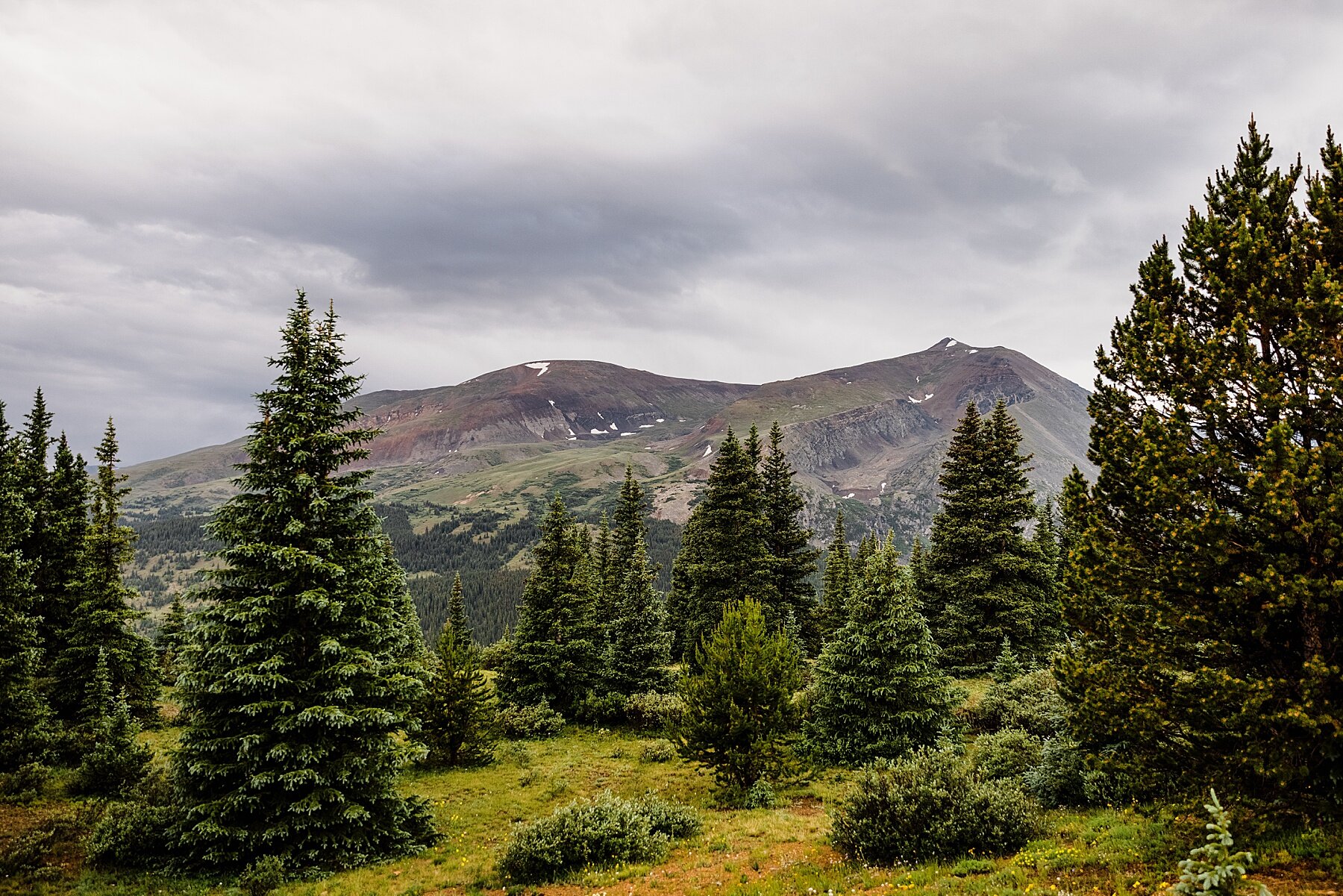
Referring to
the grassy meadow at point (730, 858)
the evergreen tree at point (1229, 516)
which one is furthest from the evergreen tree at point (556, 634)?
the evergreen tree at point (1229, 516)

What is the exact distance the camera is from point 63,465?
3014 centimetres

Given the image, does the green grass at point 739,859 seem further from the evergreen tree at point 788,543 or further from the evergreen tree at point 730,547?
the evergreen tree at point 788,543

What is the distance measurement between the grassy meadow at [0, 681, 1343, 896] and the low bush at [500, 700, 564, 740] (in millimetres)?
7324

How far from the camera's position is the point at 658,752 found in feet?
95.0

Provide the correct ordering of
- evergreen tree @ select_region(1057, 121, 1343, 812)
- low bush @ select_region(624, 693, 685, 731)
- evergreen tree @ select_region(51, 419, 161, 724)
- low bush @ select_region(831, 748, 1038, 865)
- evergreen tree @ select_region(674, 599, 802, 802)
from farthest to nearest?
low bush @ select_region(624, 693, 685, 731) < evergreen tree @ select_region(51, 419, 161, 724) < evergreen tree @ select_region(674, 599, 802, 802) < low bush @ select_region(831, 748, 1038, 865) < evergreen tree @ select_region(1057, 121, 1343, 812)

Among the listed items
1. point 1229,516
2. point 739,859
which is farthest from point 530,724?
point 1229,516

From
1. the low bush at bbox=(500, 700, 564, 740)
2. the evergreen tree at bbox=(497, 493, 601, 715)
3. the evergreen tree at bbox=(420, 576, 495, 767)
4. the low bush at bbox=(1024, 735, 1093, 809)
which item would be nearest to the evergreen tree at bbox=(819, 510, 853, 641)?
the evergreen tree at bbox=(497, 493, 601, 715)

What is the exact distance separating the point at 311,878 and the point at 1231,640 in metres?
20.7

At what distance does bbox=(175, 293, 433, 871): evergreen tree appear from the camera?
1555 centimetres

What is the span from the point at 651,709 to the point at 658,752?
202 inches

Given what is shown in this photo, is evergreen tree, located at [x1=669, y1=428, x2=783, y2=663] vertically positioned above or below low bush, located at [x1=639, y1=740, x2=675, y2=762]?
above

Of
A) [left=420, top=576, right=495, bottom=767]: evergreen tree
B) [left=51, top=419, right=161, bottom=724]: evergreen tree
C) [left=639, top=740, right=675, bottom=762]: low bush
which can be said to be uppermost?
[left=51, top=419, right=161, bottom=724]: evergreen tree

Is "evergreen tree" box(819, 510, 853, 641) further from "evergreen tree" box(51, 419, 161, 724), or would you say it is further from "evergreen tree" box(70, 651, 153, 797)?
"evergreen tree" box(51, 419, 161, 724)

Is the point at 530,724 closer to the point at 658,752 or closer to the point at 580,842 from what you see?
the point at 658,752
